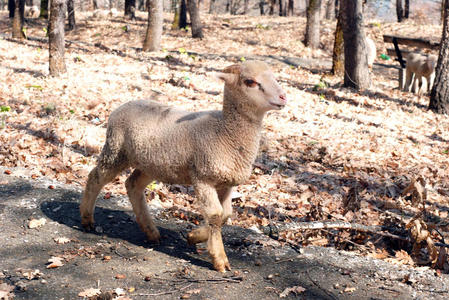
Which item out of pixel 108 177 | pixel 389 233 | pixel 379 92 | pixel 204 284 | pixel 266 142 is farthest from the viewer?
pixel 379 92

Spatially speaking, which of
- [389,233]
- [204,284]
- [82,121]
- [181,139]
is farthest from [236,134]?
[82,121]

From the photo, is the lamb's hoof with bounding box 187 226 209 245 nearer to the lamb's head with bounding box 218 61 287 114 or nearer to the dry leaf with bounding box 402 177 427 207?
the lamb's head with bounding box 218 61 287 114

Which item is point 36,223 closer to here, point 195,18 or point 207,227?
point 207,227

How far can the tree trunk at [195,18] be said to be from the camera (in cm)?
2155

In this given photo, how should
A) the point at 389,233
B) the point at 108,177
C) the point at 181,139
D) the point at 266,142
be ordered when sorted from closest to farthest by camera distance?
the point at 181,139 < the point at 108,177 < the point at 389,233 < the point at 266,142

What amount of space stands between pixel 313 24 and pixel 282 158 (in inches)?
568

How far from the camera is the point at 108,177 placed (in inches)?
198

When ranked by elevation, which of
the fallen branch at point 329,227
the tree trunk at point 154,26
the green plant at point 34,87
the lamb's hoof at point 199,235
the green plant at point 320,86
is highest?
the tree trunk at point 154,26

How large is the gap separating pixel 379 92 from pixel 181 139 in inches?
463

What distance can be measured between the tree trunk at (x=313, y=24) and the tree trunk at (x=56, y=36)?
A: 12250 millimetres

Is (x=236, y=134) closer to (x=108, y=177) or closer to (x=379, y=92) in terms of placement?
(x=108, y=177)

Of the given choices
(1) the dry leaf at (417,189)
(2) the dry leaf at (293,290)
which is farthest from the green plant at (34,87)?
(2) the dry leaf at (293,290)

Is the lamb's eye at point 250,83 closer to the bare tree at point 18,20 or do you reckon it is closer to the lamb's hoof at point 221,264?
the lamb's hoof at point 221,264

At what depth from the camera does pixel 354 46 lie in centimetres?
1421
